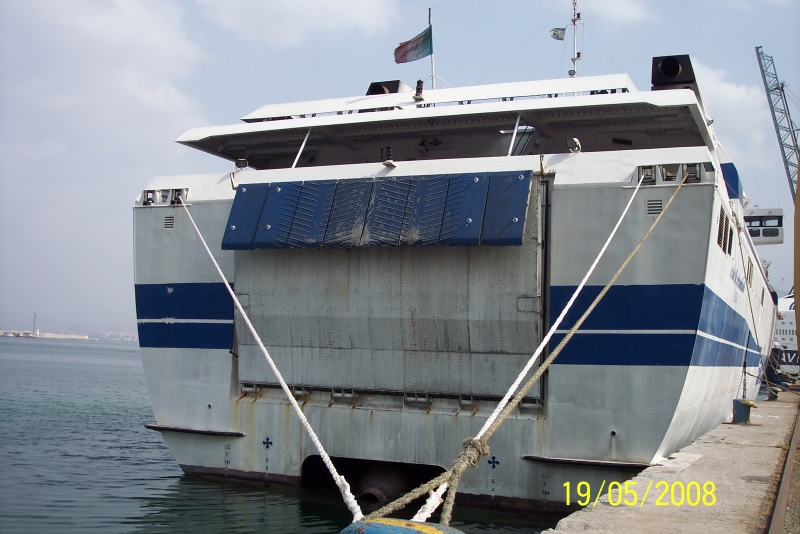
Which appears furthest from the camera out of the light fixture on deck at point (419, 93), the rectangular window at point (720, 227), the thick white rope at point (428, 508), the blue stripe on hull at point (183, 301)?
the light fixture on deck at point (419, 93)

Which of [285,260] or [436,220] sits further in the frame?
[285,260]

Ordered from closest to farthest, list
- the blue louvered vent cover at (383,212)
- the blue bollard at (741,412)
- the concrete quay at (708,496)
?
the concrete quay at (708,496)
the blue louvered vent cover at (383,212)
the blue bollard at (741,412)

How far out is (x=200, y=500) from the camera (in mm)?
10336

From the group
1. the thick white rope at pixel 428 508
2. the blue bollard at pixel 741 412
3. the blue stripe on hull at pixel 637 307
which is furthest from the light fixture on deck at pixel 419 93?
the blue bollard at pixel 741 412

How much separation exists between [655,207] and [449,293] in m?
2.87

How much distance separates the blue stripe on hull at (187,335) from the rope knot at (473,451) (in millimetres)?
5436

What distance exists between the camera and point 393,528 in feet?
15.8

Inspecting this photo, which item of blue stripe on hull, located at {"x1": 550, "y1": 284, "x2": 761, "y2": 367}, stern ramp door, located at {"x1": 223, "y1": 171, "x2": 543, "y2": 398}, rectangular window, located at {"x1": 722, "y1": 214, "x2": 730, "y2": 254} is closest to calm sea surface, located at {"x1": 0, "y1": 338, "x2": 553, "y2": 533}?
stern ramp door, located at {"x1": 223, "y1": 171, "x2": 543, "y2": 398}

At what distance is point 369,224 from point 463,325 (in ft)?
6.19

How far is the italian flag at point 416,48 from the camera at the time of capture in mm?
14203

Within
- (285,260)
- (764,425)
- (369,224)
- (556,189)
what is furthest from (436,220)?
(764,425)

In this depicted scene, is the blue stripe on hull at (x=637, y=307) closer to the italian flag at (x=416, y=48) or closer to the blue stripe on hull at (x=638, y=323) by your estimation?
the blue stripe on hull at (x=638, y=323)

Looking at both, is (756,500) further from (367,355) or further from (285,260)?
(285,260)

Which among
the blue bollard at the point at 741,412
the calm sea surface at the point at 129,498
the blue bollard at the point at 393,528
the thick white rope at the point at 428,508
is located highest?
the blue bollard at the point at 393,528
